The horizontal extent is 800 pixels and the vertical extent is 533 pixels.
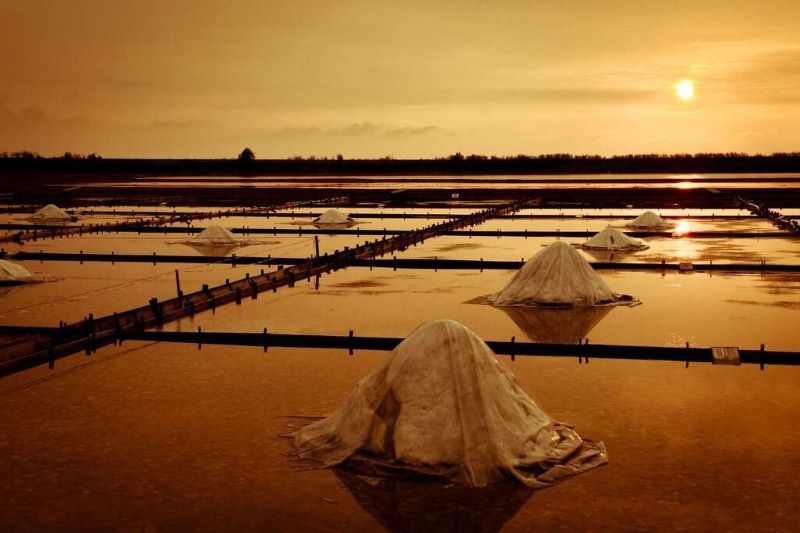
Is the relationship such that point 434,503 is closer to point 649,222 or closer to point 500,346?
point 500,346

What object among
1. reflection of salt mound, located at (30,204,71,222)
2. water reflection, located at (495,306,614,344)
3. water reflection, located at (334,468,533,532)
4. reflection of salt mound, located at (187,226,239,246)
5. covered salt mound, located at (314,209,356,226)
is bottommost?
water reflection, located at (334,468,533,532)

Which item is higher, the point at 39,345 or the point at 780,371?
the point at 39,345

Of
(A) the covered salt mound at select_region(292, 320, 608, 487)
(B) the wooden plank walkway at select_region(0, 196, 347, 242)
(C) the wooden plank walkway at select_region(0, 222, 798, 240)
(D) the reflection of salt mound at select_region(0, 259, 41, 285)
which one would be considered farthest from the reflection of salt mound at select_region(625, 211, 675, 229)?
(A) the covered salt mound at select_region(292, 320, 608, 487)

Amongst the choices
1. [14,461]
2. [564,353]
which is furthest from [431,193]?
[14,461]

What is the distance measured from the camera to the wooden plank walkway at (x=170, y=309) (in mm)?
11383

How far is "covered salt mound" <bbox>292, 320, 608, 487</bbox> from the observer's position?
7238 mm

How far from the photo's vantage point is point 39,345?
11.5 metres

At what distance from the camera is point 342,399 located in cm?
988

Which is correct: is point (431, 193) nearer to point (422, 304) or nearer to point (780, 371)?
point (422, 304)

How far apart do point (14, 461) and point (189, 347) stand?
4.66 meters

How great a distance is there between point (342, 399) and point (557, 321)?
538 centimetres

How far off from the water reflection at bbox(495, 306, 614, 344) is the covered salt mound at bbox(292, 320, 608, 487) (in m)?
5.21

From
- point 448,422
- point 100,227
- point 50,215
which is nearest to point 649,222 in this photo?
point 100,227

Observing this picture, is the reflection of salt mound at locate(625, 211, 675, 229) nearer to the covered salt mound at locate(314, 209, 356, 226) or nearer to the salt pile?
the covered salt mound at locate(314, 209, 356, 226)
